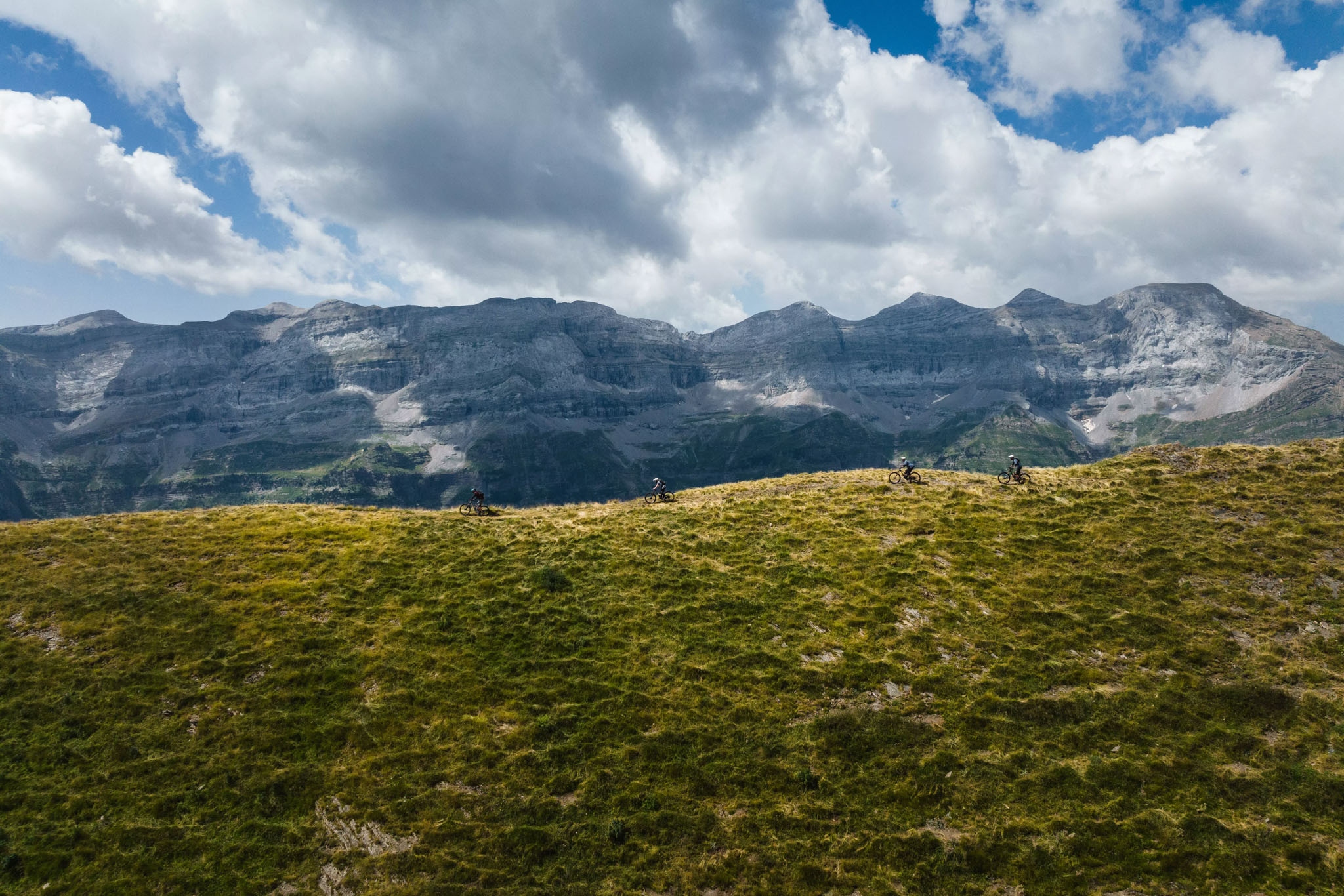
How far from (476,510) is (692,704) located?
25807 mm

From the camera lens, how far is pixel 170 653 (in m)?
29.5

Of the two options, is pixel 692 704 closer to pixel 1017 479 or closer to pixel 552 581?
pixel 552 581

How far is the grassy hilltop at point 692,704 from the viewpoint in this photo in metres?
21.1

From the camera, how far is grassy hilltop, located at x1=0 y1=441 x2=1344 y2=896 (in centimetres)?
2109

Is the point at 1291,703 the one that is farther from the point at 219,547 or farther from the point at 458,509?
the point at 219,547

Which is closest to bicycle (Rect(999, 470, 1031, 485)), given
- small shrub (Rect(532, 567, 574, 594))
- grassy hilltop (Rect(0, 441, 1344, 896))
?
grassy hilltop (Rect(0, 441, 1344, 896))

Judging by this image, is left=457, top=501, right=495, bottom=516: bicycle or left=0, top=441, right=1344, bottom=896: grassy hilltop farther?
left=457, top=501, right=495, bottom=516: bicycle

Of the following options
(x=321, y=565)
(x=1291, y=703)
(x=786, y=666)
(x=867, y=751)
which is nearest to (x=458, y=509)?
(x=321, y=565)

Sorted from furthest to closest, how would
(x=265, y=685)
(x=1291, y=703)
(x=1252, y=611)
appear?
(x=1252, y=611), (x=265, y=685), (x=1291, y=703)

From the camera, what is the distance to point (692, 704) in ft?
88.8

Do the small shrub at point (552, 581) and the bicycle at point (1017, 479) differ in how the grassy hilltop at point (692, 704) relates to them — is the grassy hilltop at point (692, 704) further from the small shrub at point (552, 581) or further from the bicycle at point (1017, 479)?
the bicycle at point (1017, 479)

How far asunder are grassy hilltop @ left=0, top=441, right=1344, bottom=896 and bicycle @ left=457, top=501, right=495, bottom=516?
479cm

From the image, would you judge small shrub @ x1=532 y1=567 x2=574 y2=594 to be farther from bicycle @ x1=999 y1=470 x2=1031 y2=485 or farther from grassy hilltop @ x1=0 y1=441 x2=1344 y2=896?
bicycle @ x1=999 y1=470 x2=1031 y2=485

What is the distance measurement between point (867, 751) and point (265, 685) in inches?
976
